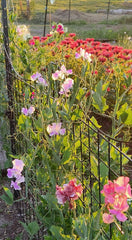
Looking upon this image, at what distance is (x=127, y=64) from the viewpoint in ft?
13.1

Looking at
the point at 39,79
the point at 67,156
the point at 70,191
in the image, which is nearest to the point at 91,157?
the point at 67,156

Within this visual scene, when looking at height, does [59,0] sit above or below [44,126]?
above

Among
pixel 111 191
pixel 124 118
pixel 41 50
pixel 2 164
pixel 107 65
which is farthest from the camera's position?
pixel 107 65

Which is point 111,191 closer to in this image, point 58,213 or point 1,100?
point 58,213

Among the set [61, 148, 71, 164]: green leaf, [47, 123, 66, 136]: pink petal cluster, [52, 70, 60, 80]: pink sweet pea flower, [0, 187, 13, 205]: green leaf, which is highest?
[52, 70, 60, 80]: pink sweet pea flower

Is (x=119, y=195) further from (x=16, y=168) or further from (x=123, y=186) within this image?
(x=16, y=168)

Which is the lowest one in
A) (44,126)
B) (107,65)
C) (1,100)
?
(44,126)

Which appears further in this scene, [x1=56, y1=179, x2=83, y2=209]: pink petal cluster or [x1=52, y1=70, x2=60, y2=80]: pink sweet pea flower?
[x1=52, y1=70, x2=60, y2=80]: pink sweet pea flower

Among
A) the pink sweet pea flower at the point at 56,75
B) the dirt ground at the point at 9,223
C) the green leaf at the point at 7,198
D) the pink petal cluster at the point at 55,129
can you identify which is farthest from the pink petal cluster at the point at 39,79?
the dirt ground at the point at 9,223

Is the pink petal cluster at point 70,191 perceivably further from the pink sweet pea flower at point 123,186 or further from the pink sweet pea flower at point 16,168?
the pink sweet pea flower at point 16,168

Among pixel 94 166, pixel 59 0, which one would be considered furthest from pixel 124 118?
pixel 59 0

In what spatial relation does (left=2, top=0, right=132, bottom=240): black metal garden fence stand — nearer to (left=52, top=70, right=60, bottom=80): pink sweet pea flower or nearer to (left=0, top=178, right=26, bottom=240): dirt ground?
(left=0, top=178, right=26, bottom=240): dirt ground

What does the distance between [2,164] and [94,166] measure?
174cm

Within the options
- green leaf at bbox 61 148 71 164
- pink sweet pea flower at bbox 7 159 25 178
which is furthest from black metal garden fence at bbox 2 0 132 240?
pink sweet pea flower at bbox 7 159 25 178
